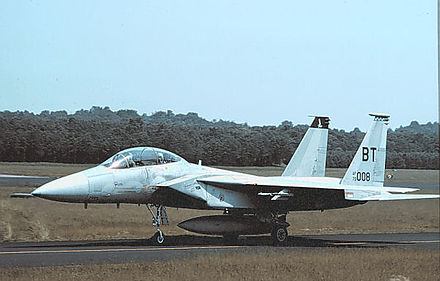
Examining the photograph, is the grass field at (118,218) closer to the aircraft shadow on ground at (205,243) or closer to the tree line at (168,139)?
the tree line at (168,139)

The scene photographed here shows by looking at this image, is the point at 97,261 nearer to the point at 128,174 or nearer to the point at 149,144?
the point at 128,174

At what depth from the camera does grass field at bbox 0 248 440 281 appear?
11.4m

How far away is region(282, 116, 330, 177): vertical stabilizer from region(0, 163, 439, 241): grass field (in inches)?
68.3

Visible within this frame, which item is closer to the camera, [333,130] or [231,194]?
[231,194]

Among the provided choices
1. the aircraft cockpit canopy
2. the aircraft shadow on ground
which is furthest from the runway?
the aircraft cockpit canopy

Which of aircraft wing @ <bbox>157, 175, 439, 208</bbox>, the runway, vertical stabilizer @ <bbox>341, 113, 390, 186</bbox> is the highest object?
vertical stabilizer @ <bbox>341, 113, 390, 186</bbox>

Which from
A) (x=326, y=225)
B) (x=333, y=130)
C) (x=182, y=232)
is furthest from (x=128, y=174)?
(x=333, y=130)

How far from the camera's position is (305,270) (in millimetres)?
12914

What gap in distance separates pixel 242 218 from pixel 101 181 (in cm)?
408

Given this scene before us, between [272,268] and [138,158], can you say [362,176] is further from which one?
[272,268]

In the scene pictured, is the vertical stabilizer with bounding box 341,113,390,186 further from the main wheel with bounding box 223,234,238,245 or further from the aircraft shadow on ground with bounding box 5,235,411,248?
the main wheel with bounding box 223,234,238,245

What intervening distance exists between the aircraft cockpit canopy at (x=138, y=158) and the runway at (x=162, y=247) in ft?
6.34

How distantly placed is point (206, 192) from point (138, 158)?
6.51ft

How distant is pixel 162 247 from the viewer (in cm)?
1650
